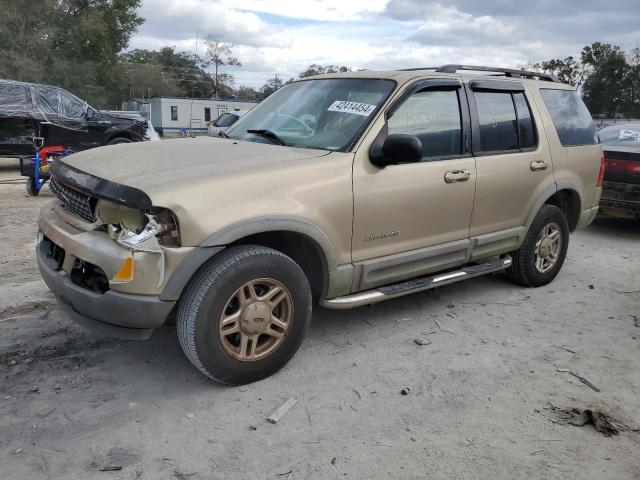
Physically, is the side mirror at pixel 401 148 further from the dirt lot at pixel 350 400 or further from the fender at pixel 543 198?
the fender at pixel 543 198

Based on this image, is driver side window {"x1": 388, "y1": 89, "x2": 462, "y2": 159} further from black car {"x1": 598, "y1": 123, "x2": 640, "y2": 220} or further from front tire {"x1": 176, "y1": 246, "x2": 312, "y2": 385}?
black car {"x1": 598, "y1": 123, "x2": 640, "y2": 220}

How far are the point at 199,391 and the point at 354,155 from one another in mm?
1724

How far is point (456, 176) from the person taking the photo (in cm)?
407

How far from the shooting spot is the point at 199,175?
3.08 m

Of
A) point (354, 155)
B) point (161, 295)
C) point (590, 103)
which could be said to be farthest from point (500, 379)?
point (590, 103)

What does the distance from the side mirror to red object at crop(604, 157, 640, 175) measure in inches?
203

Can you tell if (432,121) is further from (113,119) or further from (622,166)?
(113,119)

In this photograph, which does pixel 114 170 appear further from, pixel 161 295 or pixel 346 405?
pixel 346 405

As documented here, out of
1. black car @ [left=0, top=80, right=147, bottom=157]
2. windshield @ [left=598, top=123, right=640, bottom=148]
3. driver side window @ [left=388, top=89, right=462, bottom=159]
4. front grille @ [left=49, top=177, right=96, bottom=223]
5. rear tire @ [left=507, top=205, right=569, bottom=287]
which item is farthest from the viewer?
black car @ [left=0, top=80, right=147, bottom=157]

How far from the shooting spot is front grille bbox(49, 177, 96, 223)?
3176 millimetres

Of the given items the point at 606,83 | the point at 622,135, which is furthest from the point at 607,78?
the point at 622,135

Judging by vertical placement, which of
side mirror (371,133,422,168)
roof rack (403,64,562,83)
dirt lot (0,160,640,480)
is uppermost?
roof rack (403,64,562,83)

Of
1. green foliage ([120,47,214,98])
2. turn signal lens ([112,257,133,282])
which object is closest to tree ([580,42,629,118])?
green foliage ([120,47,214,98])

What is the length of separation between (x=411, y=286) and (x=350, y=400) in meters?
1.09
